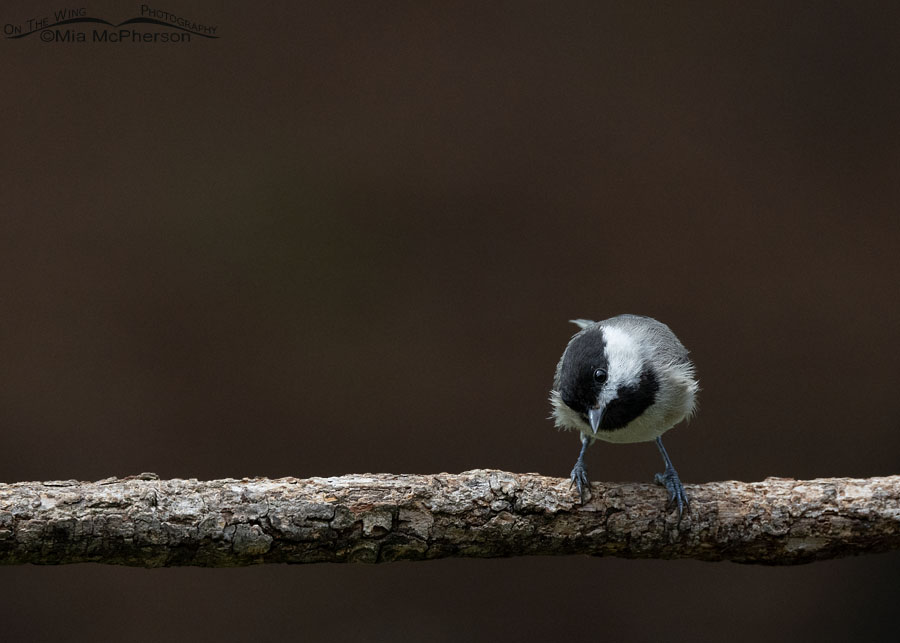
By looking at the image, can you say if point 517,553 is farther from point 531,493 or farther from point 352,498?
point 352,498

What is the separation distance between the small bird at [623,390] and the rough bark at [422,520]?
88 mm

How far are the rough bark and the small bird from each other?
0.09m

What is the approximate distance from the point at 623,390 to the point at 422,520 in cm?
54

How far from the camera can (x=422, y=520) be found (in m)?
1.72

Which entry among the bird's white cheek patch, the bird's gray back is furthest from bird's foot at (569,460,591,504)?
the bird's gray back

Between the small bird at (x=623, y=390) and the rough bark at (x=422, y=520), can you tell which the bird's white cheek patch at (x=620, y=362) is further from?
the rough bark at (x=422, y=520)

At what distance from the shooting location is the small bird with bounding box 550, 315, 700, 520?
6.02 ft

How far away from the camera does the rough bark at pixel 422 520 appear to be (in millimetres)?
1618

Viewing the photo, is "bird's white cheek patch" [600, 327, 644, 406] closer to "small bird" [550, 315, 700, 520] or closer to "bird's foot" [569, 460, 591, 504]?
"small bird" [550, 315, 700, 520]

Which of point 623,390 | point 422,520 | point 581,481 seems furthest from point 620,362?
point 422,520

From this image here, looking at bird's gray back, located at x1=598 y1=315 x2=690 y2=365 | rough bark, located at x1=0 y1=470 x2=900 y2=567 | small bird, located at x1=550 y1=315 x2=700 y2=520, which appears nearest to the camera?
rough bark, located at x1=0 y1=470 x2=900 y2=567

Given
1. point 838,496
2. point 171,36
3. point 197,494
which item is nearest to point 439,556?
point 197,494

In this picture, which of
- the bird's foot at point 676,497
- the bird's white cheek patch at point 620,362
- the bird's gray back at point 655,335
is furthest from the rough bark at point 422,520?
the bird's gray back at point 655,335

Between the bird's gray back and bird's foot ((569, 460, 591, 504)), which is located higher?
the bird's gray back
